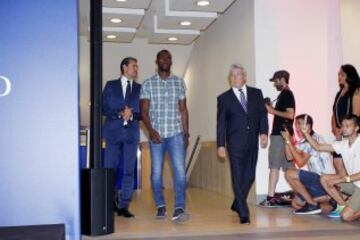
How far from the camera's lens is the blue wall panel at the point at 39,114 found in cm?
294

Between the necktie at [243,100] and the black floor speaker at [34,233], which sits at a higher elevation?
the necktie at [243,100]

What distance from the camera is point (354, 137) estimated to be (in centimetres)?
437

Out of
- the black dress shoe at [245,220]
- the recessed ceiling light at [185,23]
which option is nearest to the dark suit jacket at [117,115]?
the black dress shoe at [245,220]

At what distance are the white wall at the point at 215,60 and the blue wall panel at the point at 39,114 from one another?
326 centimetres

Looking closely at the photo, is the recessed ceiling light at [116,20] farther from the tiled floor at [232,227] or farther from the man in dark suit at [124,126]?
the tiled floor at [232,227]

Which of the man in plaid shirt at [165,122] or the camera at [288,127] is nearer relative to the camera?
the man in plaid shirt at [165,122]

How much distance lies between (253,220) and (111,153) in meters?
1.46

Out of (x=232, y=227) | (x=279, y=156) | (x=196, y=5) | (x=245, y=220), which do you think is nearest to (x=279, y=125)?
(x=279, y=156)

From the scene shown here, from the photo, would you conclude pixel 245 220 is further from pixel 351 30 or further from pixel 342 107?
pixel 351 30

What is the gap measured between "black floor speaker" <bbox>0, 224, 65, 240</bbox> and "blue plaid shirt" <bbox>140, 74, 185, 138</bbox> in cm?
184

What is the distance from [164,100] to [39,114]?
1.53 meters

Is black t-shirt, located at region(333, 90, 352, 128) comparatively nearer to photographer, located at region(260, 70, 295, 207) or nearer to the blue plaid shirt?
photographer, located at region(260, 70, 295, 207)

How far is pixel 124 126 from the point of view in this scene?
14.7ft

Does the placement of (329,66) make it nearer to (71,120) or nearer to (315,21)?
(315,21)
